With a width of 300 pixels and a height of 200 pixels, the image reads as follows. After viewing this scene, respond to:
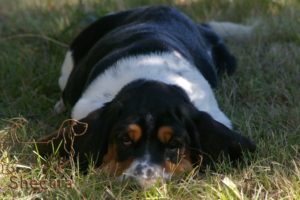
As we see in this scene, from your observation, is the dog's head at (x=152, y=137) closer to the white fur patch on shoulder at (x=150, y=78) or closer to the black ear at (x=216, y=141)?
the black ear at (x=216, y=141)

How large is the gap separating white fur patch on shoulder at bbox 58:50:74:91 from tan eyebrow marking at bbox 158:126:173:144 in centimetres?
215

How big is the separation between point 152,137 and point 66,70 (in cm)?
231

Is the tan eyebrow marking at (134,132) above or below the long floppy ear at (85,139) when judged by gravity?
above

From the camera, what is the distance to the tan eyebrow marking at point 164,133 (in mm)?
4090

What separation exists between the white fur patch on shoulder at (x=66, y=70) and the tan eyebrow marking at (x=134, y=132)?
6.92 ft

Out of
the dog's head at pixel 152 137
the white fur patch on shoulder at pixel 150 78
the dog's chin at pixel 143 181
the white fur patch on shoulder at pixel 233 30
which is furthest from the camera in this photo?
the white fur patch on shoulder at pixel 233 30

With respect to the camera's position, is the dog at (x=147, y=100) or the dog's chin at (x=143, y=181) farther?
the dog at (x=147, y=100)

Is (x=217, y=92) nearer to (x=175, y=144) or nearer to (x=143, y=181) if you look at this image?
(x=175, y=144)

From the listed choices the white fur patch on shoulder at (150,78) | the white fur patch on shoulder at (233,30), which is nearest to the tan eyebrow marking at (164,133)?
the white fur patch on shoulder at (150,78)

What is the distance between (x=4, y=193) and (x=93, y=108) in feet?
3.40

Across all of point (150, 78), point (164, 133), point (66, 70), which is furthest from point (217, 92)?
point (164, 133)

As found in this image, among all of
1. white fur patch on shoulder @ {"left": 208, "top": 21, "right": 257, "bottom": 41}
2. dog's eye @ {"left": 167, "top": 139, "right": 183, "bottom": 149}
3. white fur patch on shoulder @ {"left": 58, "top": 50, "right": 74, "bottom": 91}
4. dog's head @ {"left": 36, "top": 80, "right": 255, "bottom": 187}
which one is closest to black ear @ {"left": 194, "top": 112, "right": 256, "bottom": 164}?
dog's head @ {"left": 36, "top": 80, "right": 255, "bottom": 187}

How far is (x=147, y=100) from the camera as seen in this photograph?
4.24 meters

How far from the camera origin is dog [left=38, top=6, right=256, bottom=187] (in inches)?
162
